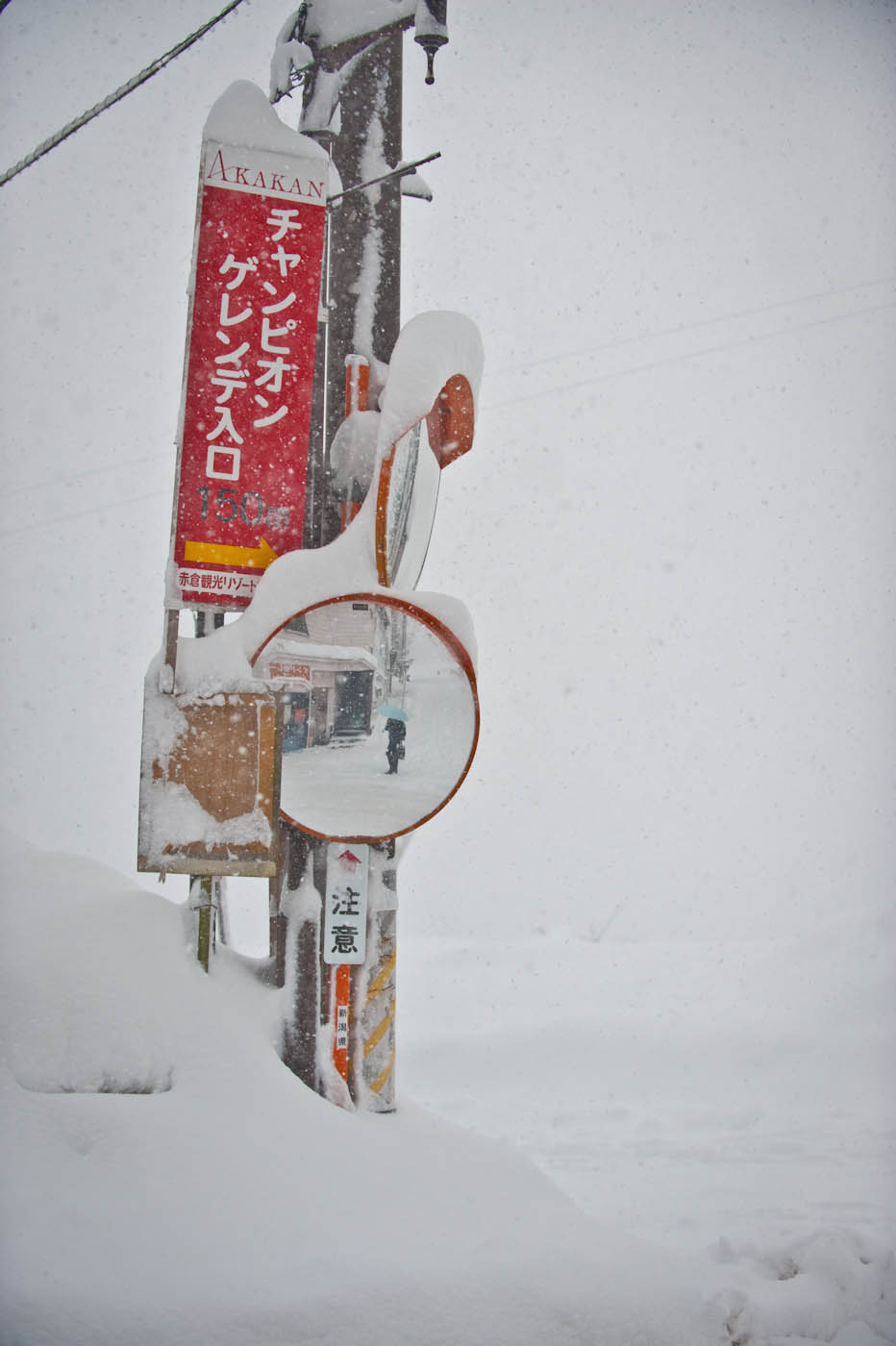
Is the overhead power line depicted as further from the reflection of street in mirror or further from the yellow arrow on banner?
the reflection of street in mirror

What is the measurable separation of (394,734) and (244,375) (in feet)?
5.69

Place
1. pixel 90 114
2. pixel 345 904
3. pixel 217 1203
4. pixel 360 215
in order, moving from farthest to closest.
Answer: pixel 360 215 → pixel 345 904 → pixel 90 114 → pixel 217 1203

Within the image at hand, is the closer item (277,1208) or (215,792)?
(277,1208)

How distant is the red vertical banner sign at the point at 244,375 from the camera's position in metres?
3.92

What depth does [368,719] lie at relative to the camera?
13.0 feet

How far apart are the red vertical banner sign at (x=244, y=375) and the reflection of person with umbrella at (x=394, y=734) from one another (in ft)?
2.73

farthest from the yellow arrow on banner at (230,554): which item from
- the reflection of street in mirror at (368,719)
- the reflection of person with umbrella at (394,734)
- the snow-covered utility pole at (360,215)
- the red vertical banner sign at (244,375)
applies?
the reflection of person with umbrella at (394,734)

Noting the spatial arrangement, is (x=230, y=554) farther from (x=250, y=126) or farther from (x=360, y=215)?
(x=360, y=215)

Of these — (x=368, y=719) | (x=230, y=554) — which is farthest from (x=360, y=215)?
(x=368, y=719)

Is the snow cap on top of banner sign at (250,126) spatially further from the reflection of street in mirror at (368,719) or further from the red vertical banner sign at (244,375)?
the reflection of street in mirror at (368,719)

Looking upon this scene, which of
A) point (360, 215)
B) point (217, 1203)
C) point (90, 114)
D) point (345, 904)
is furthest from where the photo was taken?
point (360, 215)

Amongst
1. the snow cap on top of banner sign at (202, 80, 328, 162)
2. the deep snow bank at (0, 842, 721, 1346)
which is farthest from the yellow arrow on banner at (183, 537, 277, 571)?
the snow cap on top of banner sign at (202, 80, 328, 162)

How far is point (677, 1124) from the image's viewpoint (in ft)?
21.7

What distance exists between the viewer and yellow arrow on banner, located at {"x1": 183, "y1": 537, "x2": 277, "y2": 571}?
3.91m
